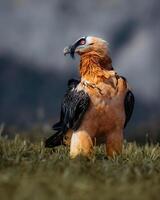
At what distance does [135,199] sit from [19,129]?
32.4 feet

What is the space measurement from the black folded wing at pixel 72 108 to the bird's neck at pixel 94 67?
0.67 ft

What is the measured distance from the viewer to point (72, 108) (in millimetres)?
9406

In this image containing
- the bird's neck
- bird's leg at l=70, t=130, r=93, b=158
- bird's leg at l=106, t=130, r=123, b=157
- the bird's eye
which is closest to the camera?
bird's leg at l=70, t=130, r=93, b=158

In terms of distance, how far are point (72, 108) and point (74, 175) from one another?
2422mm

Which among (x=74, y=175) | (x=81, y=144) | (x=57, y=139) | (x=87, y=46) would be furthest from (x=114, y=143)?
(x=74, y=175)

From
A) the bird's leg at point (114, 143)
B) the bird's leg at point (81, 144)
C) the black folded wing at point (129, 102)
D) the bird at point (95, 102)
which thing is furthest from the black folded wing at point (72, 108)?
the black folded wing at point (129, 102)

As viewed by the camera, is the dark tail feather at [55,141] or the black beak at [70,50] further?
the dark tail feather at [55,141]

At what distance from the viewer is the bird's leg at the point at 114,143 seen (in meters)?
9.54

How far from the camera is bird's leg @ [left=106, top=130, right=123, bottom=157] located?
954 cm

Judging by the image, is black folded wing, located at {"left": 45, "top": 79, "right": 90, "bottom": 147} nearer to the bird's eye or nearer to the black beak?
the black beak

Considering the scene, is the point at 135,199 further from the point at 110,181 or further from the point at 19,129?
the point at 19,129

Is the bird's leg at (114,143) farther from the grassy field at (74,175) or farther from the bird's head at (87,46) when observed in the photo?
the bird's head at (87,46)

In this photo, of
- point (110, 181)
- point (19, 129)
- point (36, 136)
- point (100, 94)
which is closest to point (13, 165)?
point (110, 181)

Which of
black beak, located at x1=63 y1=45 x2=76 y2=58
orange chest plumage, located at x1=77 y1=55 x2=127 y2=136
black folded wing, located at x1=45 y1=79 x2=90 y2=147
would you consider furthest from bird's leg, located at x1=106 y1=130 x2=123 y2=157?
black beak, located at x1=63 y1=45 x2=76 y2=58
